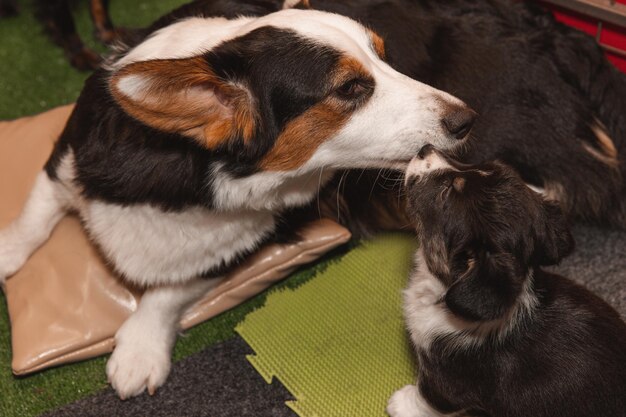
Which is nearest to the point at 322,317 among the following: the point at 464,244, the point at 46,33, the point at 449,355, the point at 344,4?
the point at 449,355

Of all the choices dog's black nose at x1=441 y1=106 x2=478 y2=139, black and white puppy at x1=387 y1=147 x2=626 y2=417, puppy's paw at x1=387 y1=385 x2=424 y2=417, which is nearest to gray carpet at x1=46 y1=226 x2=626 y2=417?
puppy's paw at x1=387 y1=385 x2=424 y2=417

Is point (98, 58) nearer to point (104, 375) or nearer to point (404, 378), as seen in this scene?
point (104, 375)

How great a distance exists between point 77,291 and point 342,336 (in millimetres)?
972

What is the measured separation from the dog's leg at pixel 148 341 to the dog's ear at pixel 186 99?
2.64ft

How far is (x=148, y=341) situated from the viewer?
2.69 meters

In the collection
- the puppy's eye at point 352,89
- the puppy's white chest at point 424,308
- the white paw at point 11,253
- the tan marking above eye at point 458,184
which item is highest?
the puppy's eye at point 352,89

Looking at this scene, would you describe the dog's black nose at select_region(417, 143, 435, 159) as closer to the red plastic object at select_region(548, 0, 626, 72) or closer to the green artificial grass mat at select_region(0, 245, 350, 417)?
the green artificial grass mat at select_region(0, 245, 350, 417)

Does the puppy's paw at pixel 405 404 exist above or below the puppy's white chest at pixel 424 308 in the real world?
below

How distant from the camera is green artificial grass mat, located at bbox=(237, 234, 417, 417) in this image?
2662 mm

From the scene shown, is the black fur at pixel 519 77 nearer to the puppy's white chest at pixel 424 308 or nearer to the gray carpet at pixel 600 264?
the gray carpet at pixel 600 264

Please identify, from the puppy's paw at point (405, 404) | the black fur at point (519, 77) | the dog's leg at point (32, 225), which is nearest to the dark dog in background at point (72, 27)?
the dog's leg at point (32, 225)

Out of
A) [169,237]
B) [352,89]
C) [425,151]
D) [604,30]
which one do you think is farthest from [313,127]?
[604,30]

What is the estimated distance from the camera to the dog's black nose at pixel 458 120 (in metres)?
2.22

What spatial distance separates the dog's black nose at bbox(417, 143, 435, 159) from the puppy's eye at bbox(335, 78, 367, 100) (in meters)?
0.24
